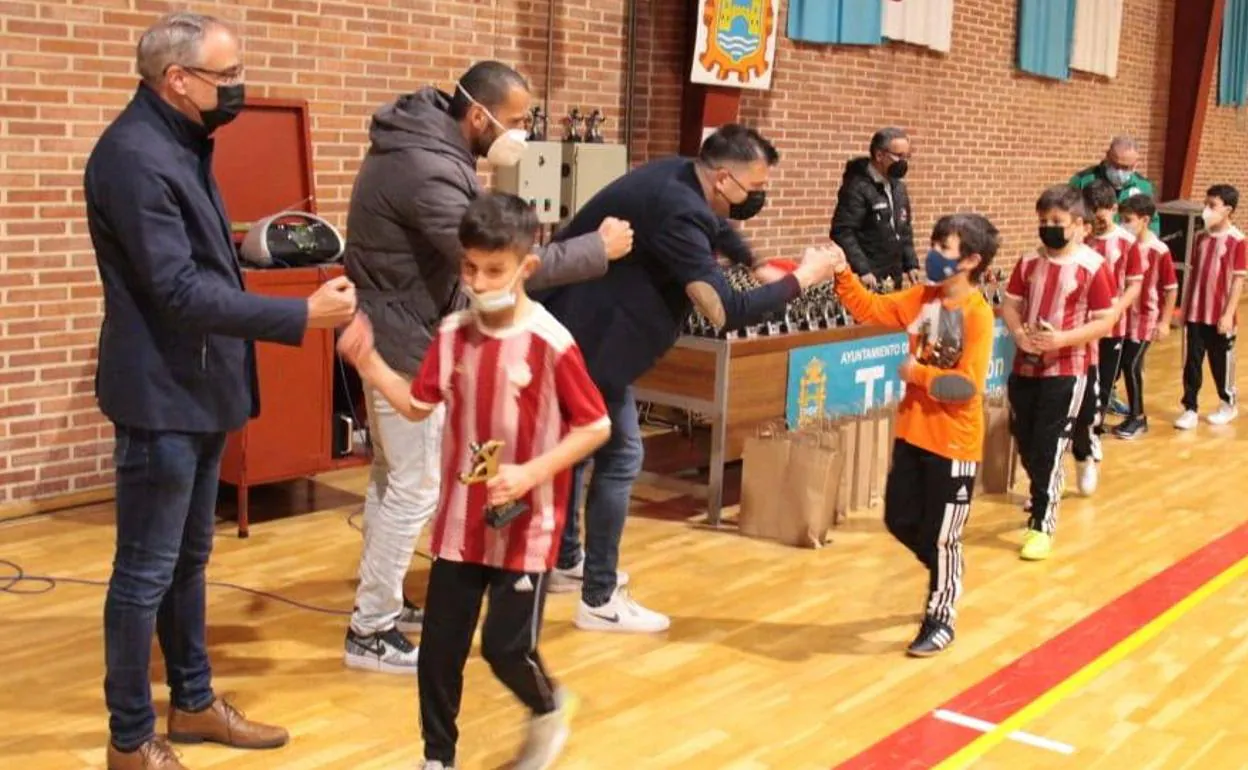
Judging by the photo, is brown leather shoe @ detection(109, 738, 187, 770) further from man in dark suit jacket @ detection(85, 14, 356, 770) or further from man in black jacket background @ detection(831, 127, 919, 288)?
man in black jacket background @ detection(831, 127, 919, 288)

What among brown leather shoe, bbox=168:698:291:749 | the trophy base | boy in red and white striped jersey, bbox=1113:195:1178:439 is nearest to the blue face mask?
the trophy base

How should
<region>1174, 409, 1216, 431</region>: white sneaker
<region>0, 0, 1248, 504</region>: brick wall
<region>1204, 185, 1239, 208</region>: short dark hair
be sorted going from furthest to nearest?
<region>1174, 409, 1216, 431</region>: white sneaker
<region>1204, 185, 1239, 208</region>: short dark hair
<region>0, 0, 1248, 504</region>: brick wall

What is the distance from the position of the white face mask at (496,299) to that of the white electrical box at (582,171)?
16.1 ft

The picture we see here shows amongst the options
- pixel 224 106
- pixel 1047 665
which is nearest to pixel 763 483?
pixel 1047 665

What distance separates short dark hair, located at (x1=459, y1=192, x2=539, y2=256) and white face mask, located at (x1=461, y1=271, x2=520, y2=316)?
76mm

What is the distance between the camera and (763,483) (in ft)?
19.5

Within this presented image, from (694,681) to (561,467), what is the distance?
1476 millimetres

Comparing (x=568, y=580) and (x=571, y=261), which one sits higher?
(x=571, y=261)

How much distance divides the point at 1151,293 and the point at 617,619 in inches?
178

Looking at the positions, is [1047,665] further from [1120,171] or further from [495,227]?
[1120,171]

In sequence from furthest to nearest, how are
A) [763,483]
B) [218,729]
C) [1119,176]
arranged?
[1119,176] → [763,483] → [218,729]

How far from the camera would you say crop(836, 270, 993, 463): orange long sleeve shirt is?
4.49 m

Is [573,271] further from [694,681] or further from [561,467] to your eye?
[694,681]

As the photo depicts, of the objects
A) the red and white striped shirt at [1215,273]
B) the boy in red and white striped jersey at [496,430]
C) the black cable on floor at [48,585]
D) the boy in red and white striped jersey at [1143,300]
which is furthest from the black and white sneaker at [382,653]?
the red and white striped shirt at [1215,273]
